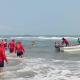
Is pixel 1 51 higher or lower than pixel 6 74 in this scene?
higher

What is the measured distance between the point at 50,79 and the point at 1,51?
2905mm

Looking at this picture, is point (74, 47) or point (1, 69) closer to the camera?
point (1, 69)

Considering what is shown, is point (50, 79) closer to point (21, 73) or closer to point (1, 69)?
point (21, 73)

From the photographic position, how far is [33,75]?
55.2 ft

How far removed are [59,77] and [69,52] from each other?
22323mm

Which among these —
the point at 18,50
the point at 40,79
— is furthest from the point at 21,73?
the point at 18,50

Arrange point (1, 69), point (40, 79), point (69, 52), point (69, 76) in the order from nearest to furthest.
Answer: point (40, 79) < point (69, 76) < point (1, 69) < point (69, 52)

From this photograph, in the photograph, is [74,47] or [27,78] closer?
[27,78]

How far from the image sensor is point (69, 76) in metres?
16.5

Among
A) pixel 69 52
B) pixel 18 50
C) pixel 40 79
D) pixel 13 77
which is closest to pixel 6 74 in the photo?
pixel 13 77

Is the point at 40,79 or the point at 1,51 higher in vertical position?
the point at 1,51

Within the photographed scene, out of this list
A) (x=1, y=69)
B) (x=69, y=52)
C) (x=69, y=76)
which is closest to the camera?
(x=69, y=76)

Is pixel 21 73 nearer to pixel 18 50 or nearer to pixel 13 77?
pixel 13 77

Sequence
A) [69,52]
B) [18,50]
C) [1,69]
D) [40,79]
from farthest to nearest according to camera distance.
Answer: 1. [69,52]
2. [18,50]
3. [1,69]
4. [40,79]
